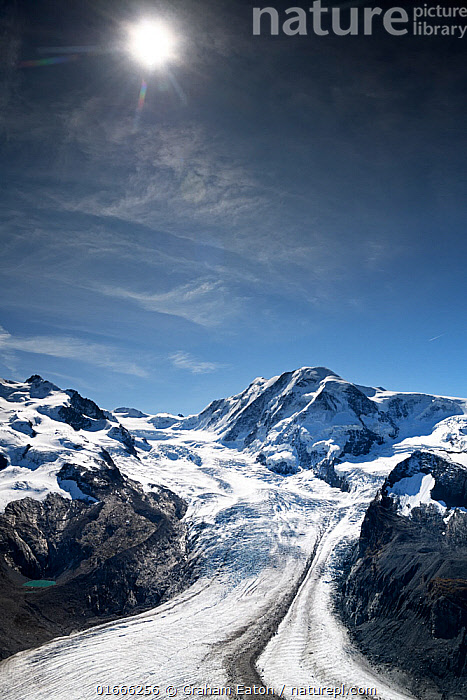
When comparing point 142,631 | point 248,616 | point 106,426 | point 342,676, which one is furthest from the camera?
point 106,426

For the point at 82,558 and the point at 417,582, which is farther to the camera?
the point at 82,558

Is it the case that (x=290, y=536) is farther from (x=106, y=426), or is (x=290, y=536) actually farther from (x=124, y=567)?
(x=106, y=426)

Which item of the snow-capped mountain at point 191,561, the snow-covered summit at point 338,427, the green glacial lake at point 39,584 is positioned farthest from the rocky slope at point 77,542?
the snow-covered summit at point 338,427

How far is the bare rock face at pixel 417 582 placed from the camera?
42.8m

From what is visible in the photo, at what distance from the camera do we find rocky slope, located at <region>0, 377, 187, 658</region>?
58562mm

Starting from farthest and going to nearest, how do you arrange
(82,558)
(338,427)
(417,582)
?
(338,427), (82,558), (417,582)

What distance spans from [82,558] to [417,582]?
54.9 m

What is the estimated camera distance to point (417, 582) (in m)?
52.9

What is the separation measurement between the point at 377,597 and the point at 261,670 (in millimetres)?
20297

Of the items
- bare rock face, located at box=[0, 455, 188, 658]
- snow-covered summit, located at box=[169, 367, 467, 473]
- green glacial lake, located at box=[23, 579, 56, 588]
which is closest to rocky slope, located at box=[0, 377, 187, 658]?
bare rock face, located at box=[0, 455, 188, 658]

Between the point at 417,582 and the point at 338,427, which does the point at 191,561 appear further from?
the point at 338,427

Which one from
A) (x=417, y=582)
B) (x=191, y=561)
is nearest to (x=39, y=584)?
(x=191, y=561)

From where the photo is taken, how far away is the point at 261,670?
146 ft

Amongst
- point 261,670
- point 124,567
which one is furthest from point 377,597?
point 124,567
